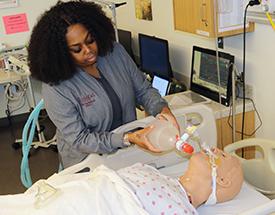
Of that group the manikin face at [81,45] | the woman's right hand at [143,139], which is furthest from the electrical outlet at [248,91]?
the manikin face at [81,45]

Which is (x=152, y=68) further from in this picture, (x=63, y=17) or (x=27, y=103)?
(x=27, y=103)

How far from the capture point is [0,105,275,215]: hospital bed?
5.51 feet

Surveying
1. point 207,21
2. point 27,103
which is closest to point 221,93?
point 207,21

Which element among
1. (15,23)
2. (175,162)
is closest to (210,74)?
(175,162)

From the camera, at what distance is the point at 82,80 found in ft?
6.04

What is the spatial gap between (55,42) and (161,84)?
4.97 ft

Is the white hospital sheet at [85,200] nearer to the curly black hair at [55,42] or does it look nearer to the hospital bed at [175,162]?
the hospital bed at [175,162]

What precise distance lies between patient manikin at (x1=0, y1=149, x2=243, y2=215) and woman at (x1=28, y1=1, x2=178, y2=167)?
0.58 feet

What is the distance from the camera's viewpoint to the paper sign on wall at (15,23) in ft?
14.6

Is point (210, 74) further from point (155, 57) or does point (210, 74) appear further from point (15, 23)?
point (15, 23)

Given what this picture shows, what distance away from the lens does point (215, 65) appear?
256cm

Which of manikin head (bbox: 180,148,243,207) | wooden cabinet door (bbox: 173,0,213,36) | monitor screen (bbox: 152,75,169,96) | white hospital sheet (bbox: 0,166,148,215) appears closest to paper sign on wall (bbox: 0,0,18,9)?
monitor screen (bbox: 152,75,169,96)

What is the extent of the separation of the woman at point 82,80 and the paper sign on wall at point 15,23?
9.37 feet

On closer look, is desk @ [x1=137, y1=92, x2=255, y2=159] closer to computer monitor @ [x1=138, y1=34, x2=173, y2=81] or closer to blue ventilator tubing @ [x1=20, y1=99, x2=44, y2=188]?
computer monitor @ [x1=138, y1=34, x2=173, y2=81]
